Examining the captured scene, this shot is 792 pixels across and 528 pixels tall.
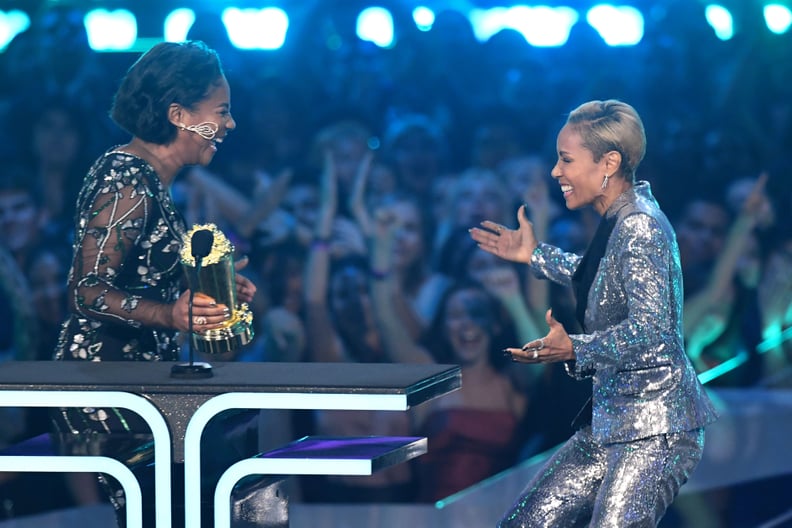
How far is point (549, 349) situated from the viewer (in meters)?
2.18

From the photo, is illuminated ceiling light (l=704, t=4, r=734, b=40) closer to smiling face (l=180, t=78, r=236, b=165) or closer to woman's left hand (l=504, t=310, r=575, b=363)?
smiling face (l=180, t=78, r=236, b=165)

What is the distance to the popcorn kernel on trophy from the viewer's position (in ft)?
7.24

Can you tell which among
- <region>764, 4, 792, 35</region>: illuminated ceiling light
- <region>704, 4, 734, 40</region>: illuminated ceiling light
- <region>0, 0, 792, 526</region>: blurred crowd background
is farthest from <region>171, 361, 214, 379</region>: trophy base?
<region>764, 4, 792, 35</region>: illuminated ceiling light

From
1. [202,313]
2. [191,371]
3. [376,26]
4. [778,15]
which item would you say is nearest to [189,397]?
[191,371]

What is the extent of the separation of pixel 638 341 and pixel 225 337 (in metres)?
0.79

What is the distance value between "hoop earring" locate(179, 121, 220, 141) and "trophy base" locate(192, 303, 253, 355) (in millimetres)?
492

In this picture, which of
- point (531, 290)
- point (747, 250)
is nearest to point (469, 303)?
point (531, 290)

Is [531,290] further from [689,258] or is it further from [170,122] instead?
[170,122]

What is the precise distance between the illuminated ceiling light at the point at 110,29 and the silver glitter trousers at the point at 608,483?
9.52 ft

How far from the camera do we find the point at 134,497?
2.10 m

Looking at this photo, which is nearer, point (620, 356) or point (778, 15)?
point (620, 356)

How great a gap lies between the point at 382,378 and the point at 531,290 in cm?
248

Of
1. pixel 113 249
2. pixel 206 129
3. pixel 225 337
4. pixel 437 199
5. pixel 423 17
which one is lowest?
pixel 225 337

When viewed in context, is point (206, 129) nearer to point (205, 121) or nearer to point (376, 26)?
point (205, 121)
